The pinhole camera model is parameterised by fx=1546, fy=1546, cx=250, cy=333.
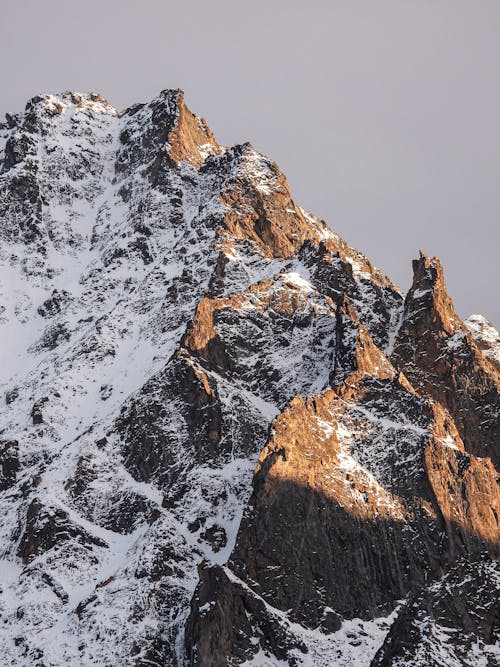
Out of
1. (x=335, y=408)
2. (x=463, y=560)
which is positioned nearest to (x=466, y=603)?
(x=463, y=560)

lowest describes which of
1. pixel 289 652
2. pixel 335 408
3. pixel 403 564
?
pixel 289 652

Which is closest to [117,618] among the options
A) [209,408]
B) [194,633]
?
[194,633]

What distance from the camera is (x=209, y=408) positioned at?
19962cm

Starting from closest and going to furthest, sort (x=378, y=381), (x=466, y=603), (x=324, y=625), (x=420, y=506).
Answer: (x=466, y=603) → (x=324, y=625) → (x=420, y=506) → (x=378, y=381)

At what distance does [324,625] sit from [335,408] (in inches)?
1275

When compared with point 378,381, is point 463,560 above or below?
below

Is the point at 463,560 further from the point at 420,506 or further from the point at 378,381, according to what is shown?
the point at 378,381

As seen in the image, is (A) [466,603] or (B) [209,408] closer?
(A) [466,603]

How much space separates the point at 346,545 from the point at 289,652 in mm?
17407

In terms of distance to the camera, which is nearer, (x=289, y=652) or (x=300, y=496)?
(x=289, y=652)

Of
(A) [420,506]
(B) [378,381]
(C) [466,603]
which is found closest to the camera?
(C) [466,603]

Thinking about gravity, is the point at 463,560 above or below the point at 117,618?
above

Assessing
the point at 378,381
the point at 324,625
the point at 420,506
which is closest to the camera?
the point at 324,625

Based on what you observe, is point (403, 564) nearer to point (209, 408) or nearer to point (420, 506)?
point (420, 506)
